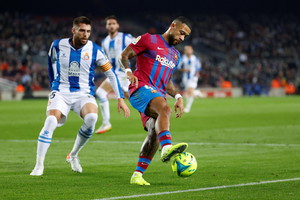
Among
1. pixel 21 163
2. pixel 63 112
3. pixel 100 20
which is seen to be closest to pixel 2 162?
pixel 21 163

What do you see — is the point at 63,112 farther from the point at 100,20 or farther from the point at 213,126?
the point at 100,20

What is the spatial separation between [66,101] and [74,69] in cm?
50

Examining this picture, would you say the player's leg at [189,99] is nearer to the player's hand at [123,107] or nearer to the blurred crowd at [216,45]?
the blurred crowd at [216,45]

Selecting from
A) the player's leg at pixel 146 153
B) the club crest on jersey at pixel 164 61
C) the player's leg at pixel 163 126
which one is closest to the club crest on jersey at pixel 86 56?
the club crest on jersey at pixel 164 61

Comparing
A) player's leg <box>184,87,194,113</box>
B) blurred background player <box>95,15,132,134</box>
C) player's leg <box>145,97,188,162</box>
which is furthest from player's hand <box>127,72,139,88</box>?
player's leg <box>184,87,194,113</box>

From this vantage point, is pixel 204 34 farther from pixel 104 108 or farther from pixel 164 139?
pixel 164 139

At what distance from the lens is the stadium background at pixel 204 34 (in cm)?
4309

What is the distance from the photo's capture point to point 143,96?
7.69 metres

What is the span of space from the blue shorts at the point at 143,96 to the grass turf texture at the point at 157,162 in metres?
0.95

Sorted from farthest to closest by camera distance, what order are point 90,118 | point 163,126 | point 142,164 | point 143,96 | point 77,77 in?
point 77,77 < point 90,118 < point 142,164 < point 143,96 < point 163,126

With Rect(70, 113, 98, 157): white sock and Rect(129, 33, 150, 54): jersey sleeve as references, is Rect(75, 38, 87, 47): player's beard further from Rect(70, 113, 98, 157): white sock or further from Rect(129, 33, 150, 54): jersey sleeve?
Rect(129, 33, 150, 54): jersey sleeve

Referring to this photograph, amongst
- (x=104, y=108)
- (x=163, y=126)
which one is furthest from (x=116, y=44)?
(x=163, y=126)

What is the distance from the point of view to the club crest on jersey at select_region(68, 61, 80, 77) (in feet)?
29.9

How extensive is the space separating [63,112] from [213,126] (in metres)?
9.35
